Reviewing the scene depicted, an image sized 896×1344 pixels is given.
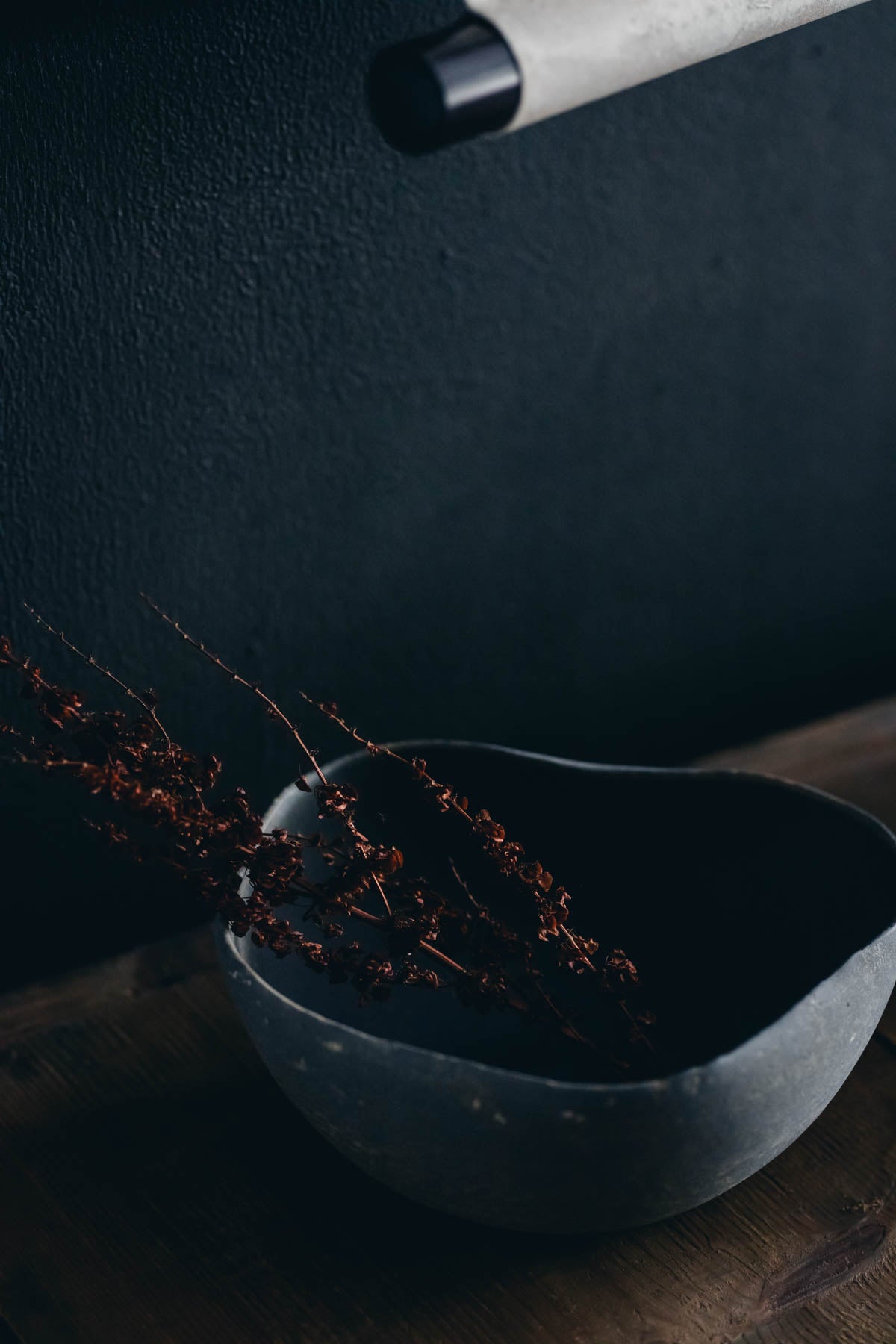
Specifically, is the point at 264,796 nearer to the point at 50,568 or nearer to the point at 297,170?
the point at 50,568

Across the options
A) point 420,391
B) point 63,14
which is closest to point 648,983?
point 420,391

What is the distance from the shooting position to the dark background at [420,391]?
2.63ft

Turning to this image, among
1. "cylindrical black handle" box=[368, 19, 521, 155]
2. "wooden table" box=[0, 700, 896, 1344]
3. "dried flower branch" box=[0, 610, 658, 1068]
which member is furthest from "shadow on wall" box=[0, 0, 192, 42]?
"wooden table" box=[0, 700, 896, 1344]

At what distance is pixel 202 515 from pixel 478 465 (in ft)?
0.70

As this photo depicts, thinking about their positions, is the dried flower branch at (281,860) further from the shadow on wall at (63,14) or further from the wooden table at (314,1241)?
the shadow on wall at (63,14)

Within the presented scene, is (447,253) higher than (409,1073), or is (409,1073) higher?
(447,253)

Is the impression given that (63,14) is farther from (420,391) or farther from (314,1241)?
(314,1241)

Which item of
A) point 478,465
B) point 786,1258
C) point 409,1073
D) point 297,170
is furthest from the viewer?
point 478,465

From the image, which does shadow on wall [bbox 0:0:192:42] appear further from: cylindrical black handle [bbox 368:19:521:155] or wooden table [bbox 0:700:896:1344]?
wooden table [bbox 0:700:896:1344]

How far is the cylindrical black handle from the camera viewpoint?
60 centimetres

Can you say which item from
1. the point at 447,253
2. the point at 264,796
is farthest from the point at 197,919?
the point at 447,253

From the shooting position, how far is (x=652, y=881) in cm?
88

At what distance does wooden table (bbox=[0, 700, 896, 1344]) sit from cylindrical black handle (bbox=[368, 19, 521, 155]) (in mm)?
553

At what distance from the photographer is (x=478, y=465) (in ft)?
3.28
